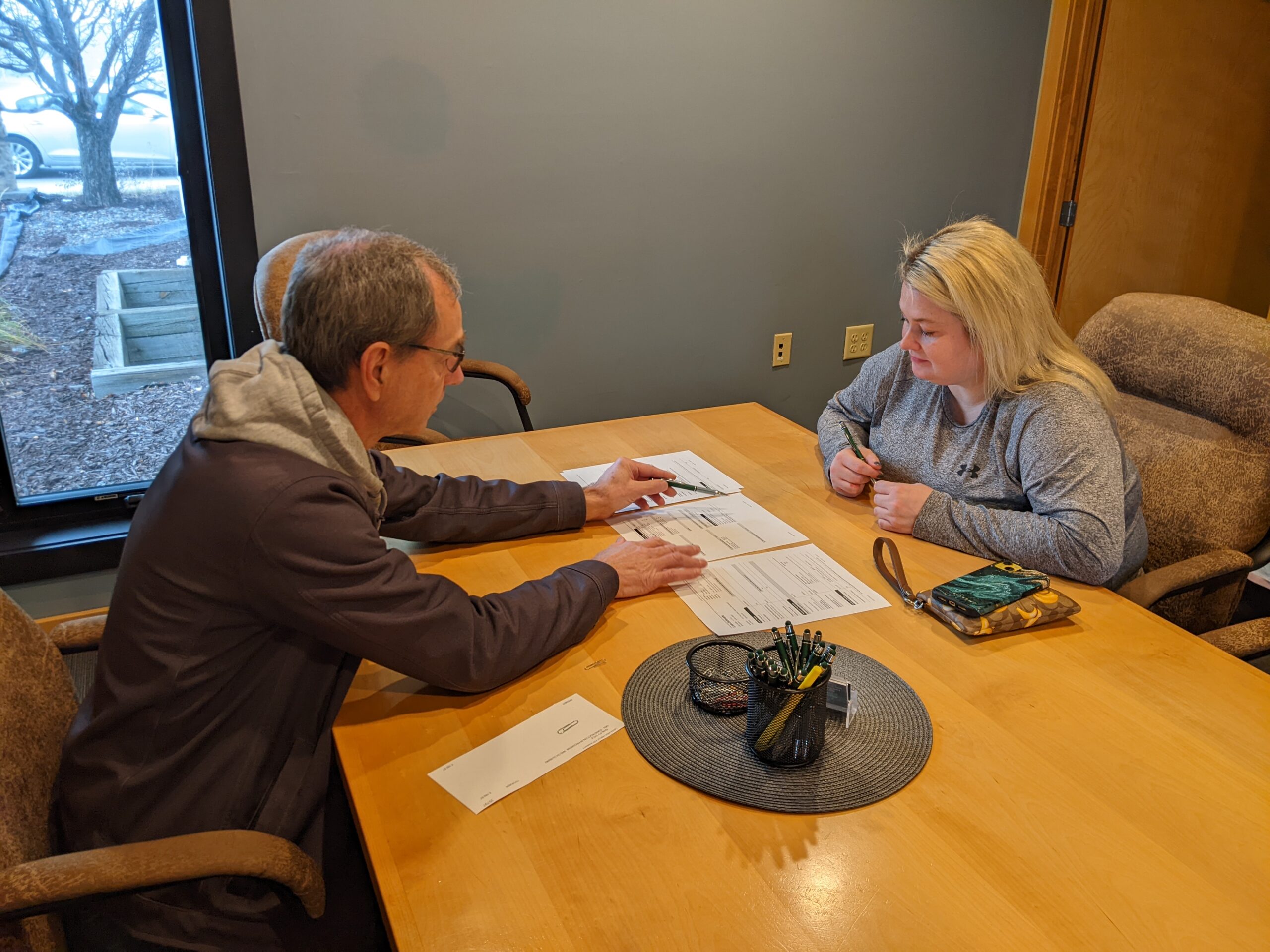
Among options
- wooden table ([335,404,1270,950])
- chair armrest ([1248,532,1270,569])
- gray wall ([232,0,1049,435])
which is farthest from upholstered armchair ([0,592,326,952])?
chair armrest ([1248,532,1270,569])

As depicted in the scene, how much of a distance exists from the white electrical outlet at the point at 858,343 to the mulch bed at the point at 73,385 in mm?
2029

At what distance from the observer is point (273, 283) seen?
202 centimetres

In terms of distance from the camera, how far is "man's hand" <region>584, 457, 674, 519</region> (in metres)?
1.59

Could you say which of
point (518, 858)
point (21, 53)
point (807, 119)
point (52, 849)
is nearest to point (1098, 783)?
point (518, 858)

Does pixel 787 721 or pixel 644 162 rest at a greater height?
pixel 644 162

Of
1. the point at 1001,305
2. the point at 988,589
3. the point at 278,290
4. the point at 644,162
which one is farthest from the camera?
the point at 644,162

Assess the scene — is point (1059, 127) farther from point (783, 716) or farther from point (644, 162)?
point (783, 716)

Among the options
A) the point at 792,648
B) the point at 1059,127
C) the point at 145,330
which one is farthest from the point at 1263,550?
the point at 145,330

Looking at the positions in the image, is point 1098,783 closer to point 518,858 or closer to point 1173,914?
point 1173,914

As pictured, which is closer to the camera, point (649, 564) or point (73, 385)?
point (649, 564)

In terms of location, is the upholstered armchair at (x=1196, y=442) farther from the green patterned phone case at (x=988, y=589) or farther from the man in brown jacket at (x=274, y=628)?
the man in brown jacket at (x=274, y=628)

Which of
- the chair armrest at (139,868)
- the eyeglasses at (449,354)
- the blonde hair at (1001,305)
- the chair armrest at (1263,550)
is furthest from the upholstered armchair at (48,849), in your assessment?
the chair armrest at (1263,550)

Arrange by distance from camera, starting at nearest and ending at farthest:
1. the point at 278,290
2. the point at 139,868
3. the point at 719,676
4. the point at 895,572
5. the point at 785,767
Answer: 1. the point at 139,868
2. the point at 785,767
3. the point at 719,676
4. the point at 895,572
5. the point at 278,290

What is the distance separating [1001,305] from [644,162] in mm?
1365
